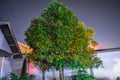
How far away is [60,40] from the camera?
3438mm

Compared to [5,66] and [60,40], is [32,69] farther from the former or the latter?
[60,40]

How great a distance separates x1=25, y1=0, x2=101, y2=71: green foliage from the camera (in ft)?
11.4

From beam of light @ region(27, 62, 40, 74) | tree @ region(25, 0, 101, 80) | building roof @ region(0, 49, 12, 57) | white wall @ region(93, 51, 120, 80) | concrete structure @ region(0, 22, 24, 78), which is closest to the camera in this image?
tree @ region(25, 0, 101, 80)

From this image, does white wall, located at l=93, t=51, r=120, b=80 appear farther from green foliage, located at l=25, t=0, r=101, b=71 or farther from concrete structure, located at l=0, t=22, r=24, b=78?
concrete structure, located at l=0, t=22, r=24, b=78

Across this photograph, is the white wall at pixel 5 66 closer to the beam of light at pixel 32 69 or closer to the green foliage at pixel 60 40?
the beam of light at pixel 32 69

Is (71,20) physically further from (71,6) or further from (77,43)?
(71,6)


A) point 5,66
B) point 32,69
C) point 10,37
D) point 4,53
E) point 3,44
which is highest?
point 10,37

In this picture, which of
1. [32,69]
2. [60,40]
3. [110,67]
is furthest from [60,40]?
[32,69]

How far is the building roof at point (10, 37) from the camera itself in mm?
5534

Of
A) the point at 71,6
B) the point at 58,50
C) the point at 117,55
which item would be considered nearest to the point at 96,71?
the point at 117,55

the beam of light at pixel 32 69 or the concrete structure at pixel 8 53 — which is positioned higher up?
the concrete structure at pixel 8 53

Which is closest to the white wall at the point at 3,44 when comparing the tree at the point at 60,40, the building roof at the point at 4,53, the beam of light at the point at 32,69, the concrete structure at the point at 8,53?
the concrete structure at the point at 8,53

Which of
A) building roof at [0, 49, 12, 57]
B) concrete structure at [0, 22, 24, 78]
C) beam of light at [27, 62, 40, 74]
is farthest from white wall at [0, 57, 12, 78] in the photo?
beam of light at [27, 62, 40, 74]

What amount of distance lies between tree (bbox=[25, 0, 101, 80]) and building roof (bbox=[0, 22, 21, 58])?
82.1 inches
